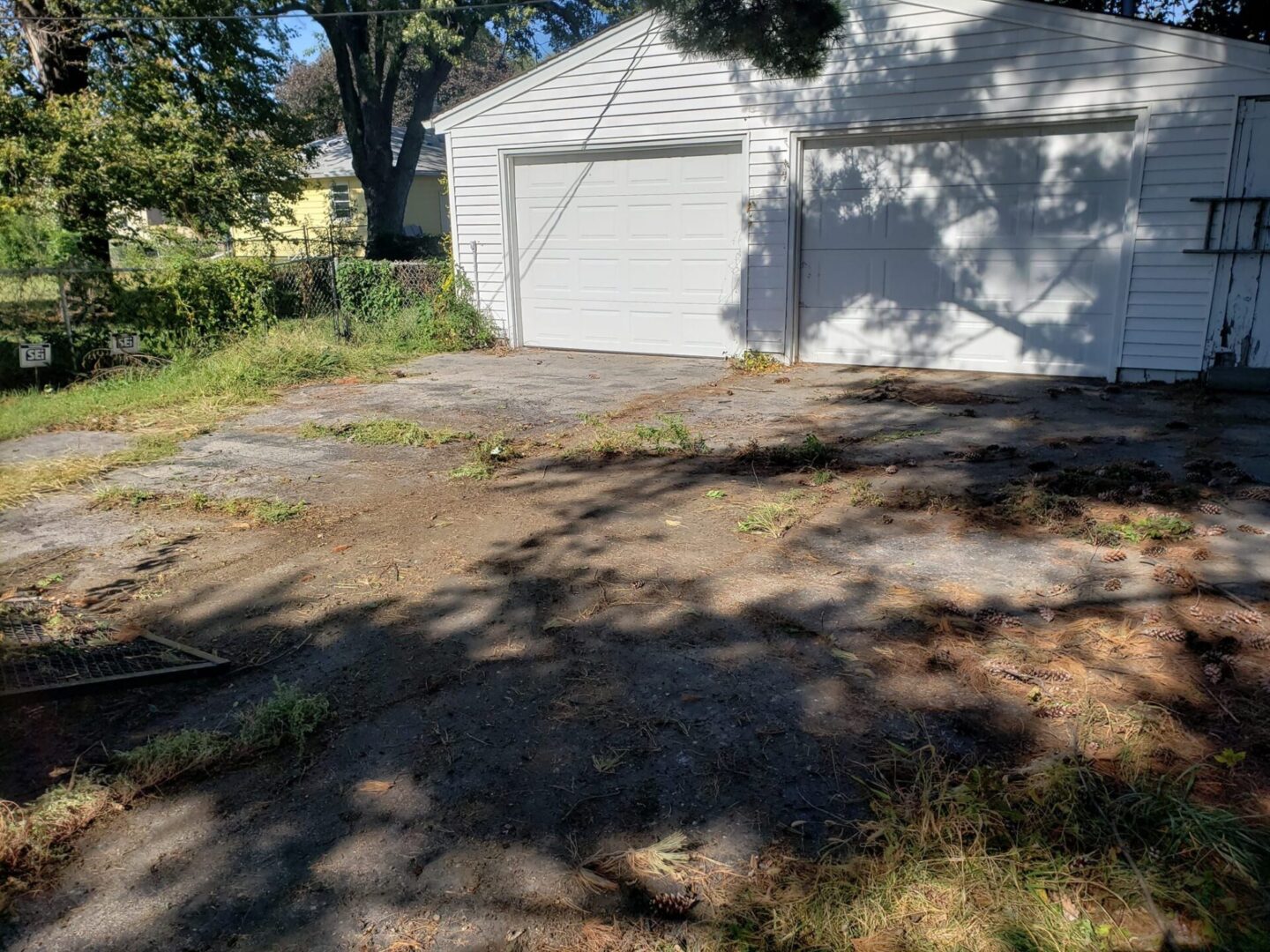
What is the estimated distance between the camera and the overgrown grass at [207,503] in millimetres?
5297

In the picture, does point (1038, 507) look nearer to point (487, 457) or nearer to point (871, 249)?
point (487, 457)

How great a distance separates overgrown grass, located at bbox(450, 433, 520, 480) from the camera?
6.04 m

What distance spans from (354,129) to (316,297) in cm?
1135

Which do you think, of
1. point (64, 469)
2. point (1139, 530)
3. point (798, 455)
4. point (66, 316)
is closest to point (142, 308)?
point (66, 316)

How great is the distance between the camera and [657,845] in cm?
242

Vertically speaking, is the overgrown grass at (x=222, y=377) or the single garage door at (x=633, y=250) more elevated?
the single garage door at (x=633, y=250)

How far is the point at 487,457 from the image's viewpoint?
6457 millimetres

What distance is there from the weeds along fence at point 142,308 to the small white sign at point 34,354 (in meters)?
0.04

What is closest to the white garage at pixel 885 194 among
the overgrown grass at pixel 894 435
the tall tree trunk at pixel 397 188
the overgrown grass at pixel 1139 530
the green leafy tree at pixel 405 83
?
the overgrown grass at pixel 894 435

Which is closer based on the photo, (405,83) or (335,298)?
(335,298)

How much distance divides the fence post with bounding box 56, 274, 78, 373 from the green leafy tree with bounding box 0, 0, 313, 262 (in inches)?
68.2

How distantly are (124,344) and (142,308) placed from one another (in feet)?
1.43

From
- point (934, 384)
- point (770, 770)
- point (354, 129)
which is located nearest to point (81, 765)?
point (770, 770)

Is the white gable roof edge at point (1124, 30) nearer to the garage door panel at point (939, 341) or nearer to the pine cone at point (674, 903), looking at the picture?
the garage door panel at point (939, 341)
